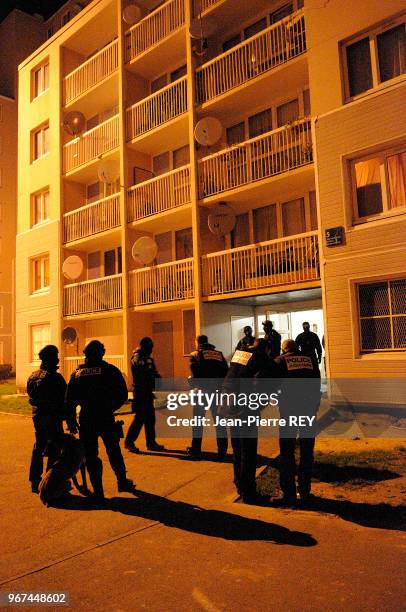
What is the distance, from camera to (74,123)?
1823 centimetres

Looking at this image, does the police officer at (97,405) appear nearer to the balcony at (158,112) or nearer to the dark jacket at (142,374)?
the dark jacket at (142,374)

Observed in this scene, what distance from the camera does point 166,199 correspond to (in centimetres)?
1476

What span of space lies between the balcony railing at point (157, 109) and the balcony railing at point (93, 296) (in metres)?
4.86

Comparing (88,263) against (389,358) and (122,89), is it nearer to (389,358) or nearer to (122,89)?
(122,89)

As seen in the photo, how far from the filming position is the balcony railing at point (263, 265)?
37.6 ft

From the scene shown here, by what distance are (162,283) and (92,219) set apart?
4442 millimetres

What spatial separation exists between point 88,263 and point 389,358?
12.5m

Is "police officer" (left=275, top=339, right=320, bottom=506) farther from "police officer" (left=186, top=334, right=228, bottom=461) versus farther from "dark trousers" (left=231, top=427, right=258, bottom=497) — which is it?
"police officer" (left=186, top=334, right=228, bottom=461)

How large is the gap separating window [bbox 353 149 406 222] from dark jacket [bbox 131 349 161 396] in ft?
18.7

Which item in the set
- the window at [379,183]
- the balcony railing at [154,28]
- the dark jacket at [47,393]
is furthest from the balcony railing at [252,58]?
the dark jacket at [47,393]

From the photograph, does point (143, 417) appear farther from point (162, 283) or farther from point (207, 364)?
point (162, 283)

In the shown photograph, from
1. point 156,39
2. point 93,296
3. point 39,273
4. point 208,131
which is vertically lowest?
point 93,296

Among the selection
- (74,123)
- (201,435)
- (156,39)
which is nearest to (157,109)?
(156,39)

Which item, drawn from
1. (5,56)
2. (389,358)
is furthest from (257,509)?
(5,56)
